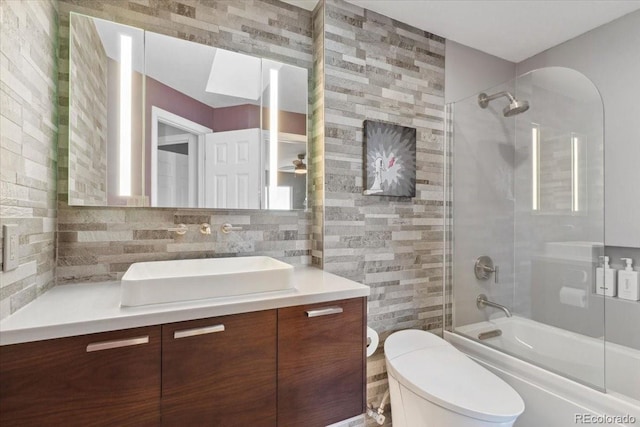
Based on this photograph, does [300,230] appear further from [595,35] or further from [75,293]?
[595,35]

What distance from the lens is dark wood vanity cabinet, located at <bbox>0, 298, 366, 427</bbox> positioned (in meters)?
0.87

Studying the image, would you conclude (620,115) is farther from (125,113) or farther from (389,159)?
(125,113)

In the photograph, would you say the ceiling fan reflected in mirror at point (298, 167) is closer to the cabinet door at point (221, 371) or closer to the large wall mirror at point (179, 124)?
the large wall mirror at point (179, 124)

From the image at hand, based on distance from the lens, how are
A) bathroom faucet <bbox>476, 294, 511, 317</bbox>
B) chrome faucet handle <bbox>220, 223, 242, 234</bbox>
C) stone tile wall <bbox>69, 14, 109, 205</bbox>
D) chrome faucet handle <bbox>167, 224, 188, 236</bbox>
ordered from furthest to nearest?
bathroom faucet <bbox>476, 294, 511, 317</bbox> → chrome faucet handle <bbox>220, 223, 242, 234</bbox> → chrome faucet handle <bbox>167, 224, 188, 236</bbox> → stone tile wall <bbox>69, 14, 109, 205</bbox>

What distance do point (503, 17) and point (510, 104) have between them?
0.52 m

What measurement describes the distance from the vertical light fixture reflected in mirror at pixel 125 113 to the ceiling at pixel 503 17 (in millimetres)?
911

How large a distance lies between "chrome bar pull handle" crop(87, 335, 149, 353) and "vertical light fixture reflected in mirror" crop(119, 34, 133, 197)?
71 centimetres

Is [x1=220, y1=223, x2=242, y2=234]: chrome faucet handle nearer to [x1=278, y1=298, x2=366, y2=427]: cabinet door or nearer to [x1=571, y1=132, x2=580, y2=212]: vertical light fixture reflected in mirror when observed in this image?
[x1=278, y1=298, x2=366, y2=427]: cabinet door

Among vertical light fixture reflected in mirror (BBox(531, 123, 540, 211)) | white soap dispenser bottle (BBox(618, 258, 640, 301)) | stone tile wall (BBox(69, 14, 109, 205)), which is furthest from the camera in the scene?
vertical light fixture reflected in mirror (BBox(531, 123, 540, 211))

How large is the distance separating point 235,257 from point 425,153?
1.40 m

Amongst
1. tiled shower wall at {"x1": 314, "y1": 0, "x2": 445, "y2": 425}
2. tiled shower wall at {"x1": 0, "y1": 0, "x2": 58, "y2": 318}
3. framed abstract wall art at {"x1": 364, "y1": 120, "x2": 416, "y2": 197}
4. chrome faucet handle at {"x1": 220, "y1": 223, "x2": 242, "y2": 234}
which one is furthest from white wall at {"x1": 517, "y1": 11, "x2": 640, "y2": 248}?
tiled shower wall at {"x1": 0, "y1": 0, "x2": 58, "y2": 318}

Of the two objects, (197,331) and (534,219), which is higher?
(534,219)

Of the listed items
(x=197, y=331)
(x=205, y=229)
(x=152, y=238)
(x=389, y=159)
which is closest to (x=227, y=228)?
(x=205, y=229)

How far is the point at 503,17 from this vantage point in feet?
6.25
